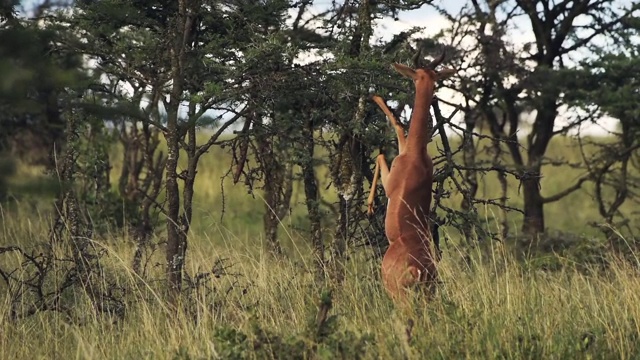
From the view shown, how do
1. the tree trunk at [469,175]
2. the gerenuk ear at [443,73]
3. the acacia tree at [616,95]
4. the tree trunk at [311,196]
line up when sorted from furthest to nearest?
1. the acacia tree at [616,95]
2. the tree trunk at [311,196]
3. the tree trunk at [469,175]
4. the gerenuk ear at [443,73]

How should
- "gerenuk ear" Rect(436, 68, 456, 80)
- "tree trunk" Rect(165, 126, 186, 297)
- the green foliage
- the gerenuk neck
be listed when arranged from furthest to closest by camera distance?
"tree trunk" Rect(165, 126, 186, 297)
"gerenuk ear" Rect(436, 68, 456, 80)
the gerenuk neck
the green foliage

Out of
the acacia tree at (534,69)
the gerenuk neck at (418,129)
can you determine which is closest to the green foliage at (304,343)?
the gerenuk neck at (418,129)

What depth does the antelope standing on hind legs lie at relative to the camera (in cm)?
545

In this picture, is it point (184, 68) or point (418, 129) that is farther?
point (184, 68)

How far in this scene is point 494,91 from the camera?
13719 millimetres

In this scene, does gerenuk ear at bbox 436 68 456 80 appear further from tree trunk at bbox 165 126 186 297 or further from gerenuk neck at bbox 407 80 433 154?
tree trunk at bbox 165 126 186 297

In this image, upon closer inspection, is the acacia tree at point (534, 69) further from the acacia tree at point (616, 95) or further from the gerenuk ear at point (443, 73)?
the gerenuk ear at point (443, 73)

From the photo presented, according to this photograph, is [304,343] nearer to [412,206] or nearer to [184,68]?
[412,206]

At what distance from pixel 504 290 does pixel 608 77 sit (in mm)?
8409

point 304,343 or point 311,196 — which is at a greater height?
point 311,196

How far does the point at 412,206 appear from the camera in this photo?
548cm

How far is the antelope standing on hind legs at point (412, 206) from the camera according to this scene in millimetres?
5453

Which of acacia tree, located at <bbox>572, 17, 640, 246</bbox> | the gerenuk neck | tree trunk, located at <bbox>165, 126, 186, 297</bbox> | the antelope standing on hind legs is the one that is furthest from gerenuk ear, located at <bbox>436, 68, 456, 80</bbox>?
acacia tree, located at <bbox>572, 17, 640, 246</bbox>

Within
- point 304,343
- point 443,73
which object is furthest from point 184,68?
point 304,343
